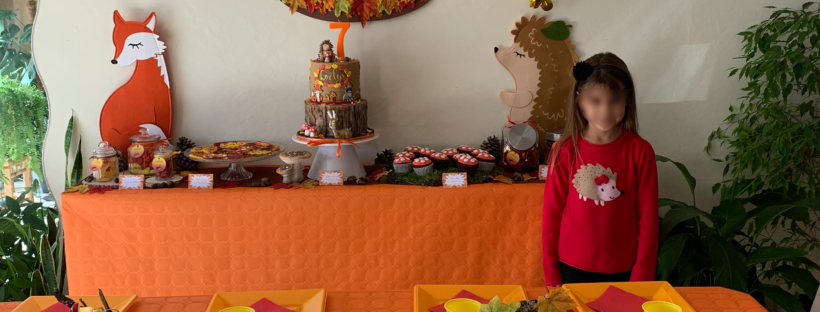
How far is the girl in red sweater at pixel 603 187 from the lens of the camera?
5.70 feet

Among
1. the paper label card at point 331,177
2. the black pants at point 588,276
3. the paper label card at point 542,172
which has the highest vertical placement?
the paper label card at point 542,172

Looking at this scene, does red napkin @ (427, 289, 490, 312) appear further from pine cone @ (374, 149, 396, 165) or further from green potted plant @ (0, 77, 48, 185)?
green potted plant @ (0, 77, 48, 185)

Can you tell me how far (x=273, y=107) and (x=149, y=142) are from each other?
491 mm

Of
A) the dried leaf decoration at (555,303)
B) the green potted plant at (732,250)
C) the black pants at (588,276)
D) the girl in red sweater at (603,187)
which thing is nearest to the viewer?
the dried leaf decoration at (555,303)

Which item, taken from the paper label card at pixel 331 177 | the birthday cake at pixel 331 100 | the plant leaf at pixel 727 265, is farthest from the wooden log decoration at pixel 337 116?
the plant leaf at pixel 727 265

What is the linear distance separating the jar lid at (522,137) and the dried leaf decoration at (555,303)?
1183 mm

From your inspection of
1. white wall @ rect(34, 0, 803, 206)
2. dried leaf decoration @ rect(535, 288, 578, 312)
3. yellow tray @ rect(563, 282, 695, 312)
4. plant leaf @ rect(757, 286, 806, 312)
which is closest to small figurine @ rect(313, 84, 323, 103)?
white wall @ rect(34, 0, 803, 206)

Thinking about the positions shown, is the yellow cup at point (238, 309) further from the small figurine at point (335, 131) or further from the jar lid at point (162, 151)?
the jar lid at point (162, 151)

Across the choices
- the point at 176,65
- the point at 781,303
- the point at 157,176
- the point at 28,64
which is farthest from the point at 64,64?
the point at 781,303

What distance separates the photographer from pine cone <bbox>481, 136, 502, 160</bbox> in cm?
237

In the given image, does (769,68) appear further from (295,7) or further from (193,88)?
(193,88)

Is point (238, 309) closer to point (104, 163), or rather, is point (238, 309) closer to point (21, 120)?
point (104, 163)

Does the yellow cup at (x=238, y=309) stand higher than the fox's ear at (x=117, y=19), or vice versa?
the fox's ear at (x=117, y=19)

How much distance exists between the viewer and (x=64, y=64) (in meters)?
2.25
